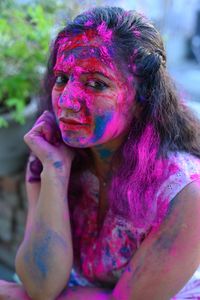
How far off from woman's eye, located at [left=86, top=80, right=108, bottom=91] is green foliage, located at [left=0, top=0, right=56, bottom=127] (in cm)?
103

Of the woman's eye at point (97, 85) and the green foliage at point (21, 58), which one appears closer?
the woman's eye at point (97, 85)

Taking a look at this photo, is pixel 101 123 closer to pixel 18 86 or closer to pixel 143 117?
pixel 143 117

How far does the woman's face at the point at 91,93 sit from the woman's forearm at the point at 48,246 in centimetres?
25

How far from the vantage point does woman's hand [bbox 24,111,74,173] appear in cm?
168

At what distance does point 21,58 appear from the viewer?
2488 millimetres

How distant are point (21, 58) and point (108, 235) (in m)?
1.27

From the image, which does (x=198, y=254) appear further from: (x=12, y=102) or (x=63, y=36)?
(x=12, y=102)

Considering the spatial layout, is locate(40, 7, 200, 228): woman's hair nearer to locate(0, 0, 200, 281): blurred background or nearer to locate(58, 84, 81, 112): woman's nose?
locate(58, 84, 81, 112): woman's nose

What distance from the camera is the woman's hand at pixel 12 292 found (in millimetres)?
1613

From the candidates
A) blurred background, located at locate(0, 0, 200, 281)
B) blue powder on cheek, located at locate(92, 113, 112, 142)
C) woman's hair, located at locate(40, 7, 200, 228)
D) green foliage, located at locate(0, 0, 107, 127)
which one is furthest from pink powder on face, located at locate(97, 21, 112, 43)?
green foliage, located at locate(0, 0, 107, 127)

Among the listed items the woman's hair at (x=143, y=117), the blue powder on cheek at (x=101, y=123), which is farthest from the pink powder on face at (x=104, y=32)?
the blue powder on cheek at (x=101, y=123)

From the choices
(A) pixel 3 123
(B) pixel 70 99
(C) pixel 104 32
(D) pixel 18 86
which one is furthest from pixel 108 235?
(D) pixel 18 86

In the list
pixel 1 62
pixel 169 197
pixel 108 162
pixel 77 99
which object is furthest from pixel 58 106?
pixel 1 62

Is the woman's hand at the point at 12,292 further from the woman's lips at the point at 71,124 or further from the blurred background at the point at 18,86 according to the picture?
the blurred background at the point at 18,86
